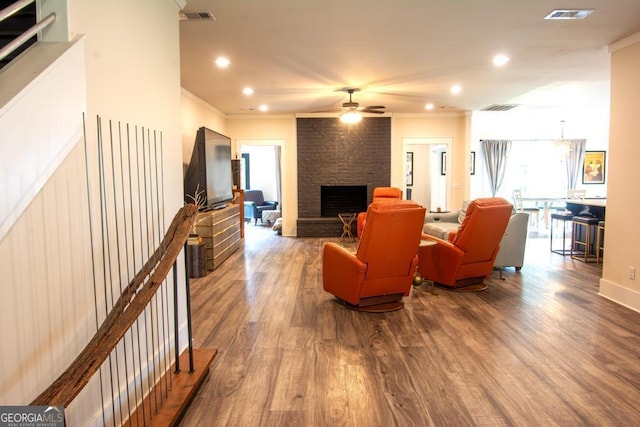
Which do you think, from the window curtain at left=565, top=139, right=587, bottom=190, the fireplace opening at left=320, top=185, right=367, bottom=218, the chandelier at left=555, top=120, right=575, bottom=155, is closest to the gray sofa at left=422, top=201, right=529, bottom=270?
the fireplace opening at left=320, top=185, right=367, bottom=218

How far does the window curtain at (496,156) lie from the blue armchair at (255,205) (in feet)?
19.3

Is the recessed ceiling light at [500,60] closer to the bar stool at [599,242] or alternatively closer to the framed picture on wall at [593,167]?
the bar stool at [599,242]

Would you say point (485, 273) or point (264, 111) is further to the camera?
point (264, 111)

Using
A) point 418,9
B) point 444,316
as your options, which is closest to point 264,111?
point 418,9

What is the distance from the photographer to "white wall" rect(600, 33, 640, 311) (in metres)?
4.06

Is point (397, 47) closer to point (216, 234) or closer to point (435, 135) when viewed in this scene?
point (216, 234)

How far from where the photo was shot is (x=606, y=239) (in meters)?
4.52

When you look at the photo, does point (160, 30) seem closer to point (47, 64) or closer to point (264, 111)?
point (47, 64)

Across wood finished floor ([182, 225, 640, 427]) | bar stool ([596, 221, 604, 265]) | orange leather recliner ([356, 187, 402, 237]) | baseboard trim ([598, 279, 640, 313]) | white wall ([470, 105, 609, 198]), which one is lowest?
wood finished floor ([182, 225, 640, 427])

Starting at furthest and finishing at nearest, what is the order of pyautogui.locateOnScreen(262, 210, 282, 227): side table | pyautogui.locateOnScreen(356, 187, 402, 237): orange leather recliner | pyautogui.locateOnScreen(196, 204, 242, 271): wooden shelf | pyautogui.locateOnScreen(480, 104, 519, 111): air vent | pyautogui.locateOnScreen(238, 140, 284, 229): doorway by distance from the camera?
pyautogui.locateOnScreen(238, 140, 284, 229): doorway < pyautogui.locateOnScreen(262, 210, 282, 227): side table < pyautogui.locateOnScreen(356, 187, 402, 237): orange leather recliner < pyautogui.locateOnScreen(480, 104, 519, 111): air vent < pyautogui.locateOnScreen(196, 204, 242, 271): wooden shelf

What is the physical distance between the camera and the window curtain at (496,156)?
10164 mm

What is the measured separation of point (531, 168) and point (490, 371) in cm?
906

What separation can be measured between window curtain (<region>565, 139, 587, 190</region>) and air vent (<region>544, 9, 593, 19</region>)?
25.0 feet

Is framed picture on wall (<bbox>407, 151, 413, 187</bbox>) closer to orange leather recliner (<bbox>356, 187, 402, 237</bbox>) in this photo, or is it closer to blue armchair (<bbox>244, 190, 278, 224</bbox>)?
orange leather recliner (<bbox>356, 187, 402, 237</bbox>)
